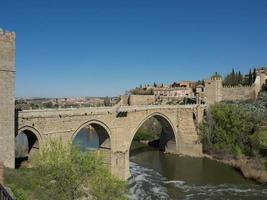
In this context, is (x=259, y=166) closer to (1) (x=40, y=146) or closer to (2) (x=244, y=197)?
(2) (x=244, y=197)

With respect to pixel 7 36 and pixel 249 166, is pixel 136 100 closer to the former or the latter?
pixel 249 166

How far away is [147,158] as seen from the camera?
124ft

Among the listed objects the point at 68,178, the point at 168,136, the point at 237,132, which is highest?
the point at 237,132

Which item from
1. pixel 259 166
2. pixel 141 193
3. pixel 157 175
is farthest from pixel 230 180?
pixel 141 193

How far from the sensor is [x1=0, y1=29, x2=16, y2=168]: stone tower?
57.6 feet

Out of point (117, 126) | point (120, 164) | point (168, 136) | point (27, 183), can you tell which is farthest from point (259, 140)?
point (27, 183)

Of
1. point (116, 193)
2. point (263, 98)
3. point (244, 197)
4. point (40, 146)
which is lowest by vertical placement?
point (244, 197)

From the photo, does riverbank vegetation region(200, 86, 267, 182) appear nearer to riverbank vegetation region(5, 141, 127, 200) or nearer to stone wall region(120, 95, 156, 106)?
stone wall region(120, 95, 156, 106)

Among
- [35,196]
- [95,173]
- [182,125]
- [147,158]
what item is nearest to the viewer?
[35,196]

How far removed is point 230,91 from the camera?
4959cm

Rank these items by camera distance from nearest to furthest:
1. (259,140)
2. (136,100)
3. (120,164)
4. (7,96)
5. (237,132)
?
(7,96), (120,164), (259,140), (237,132), (136,100)

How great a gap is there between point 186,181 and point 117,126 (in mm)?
7594

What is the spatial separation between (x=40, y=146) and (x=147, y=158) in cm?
1889

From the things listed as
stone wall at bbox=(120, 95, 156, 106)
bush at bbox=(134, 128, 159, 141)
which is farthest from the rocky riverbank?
stone wall at bbox=(120, 95, 156, 106)
